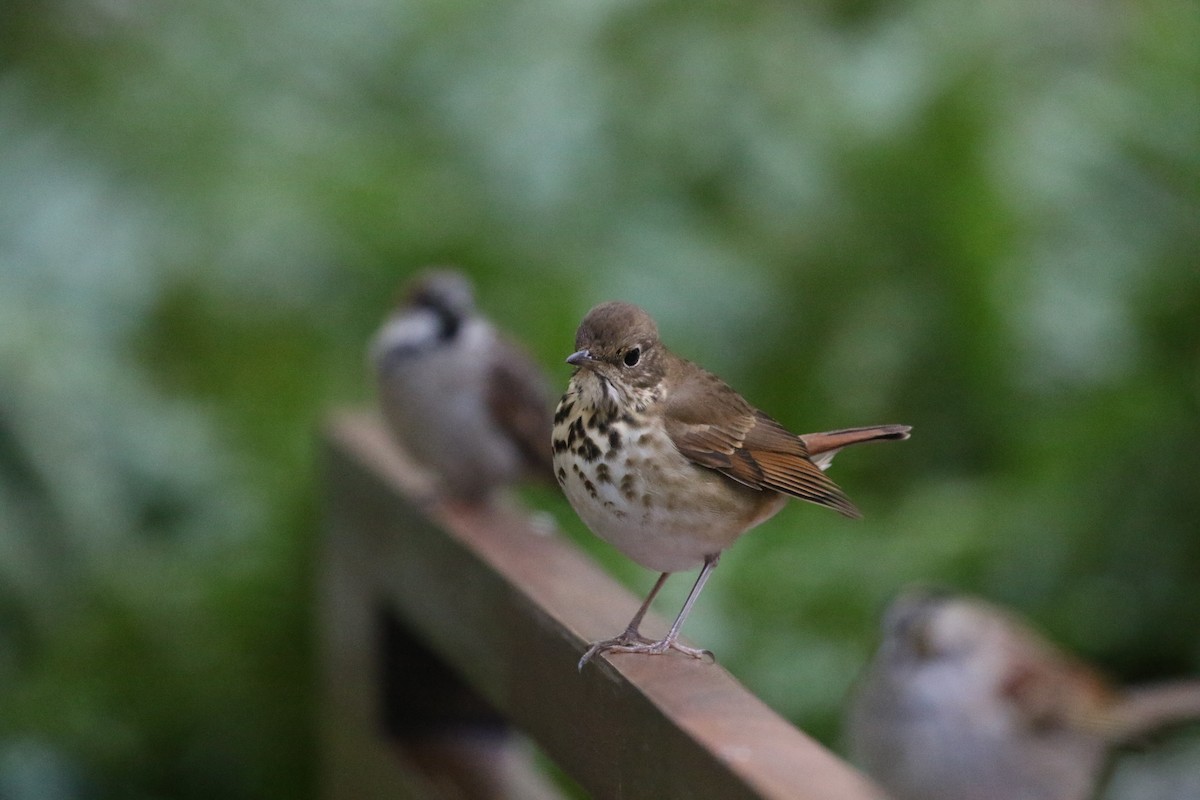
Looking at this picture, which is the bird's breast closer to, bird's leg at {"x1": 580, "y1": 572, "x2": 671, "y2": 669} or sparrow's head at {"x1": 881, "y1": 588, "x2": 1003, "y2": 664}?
bird's leg at {"x1": 580, "y1": 572, "x2": 671, "y2": 669}

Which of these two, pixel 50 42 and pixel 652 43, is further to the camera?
pixel 652 43

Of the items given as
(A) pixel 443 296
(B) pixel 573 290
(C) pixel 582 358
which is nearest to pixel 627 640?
(C) pixel 582 358

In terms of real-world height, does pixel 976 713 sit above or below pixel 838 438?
below

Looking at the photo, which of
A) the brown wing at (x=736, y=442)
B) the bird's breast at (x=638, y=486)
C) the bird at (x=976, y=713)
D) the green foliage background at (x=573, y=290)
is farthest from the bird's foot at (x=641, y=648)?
the green foliage background at (x=573, y=290)

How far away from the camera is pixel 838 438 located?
83.1 inches

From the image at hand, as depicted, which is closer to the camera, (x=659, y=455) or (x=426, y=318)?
(x=659, y=455)

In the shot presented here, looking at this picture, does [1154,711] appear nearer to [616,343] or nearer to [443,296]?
[443,296]

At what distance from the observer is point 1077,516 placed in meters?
4.02

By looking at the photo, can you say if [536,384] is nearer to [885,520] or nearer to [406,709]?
[406,709]

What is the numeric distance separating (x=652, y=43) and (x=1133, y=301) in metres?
1.76

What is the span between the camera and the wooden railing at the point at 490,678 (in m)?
1.72

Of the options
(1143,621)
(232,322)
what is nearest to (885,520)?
(1143,621)

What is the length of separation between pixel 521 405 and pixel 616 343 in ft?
5.00

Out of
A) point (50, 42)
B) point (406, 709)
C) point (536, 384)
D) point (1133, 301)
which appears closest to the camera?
point (406, 709)
